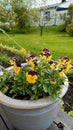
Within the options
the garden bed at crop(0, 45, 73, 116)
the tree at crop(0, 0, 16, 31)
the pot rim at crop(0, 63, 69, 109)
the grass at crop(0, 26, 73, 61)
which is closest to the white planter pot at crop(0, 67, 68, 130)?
the pot rim at crop(0, 63, 69, 109)

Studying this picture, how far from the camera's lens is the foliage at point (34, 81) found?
5.81 feet

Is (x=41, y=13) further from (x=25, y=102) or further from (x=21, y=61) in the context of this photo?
(x=25, y=102)

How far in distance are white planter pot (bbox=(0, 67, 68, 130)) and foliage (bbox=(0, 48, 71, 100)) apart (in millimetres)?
59

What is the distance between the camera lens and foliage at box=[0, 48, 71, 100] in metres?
1.77

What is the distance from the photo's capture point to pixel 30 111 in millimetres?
1767

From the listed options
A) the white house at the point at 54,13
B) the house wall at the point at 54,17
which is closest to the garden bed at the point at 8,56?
the house wall at the point at 54,17

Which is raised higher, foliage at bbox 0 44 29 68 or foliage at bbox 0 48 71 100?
foliage at bbox 0 48 71 100

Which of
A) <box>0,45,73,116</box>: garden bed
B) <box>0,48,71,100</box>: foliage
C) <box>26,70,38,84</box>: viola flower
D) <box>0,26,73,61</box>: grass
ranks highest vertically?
<box>26,70,38,84</box>: viola flower

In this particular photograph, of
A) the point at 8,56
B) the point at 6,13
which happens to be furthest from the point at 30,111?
the point at 6,13

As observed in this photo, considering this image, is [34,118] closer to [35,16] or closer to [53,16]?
[35,16]

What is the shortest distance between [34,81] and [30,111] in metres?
0.22

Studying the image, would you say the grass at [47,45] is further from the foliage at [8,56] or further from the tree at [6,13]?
the tree at [6,13]

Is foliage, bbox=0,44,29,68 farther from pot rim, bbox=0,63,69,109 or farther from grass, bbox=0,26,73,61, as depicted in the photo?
pot rim, bbox=0,63,69,109

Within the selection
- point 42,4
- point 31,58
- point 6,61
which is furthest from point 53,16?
point 31,58
